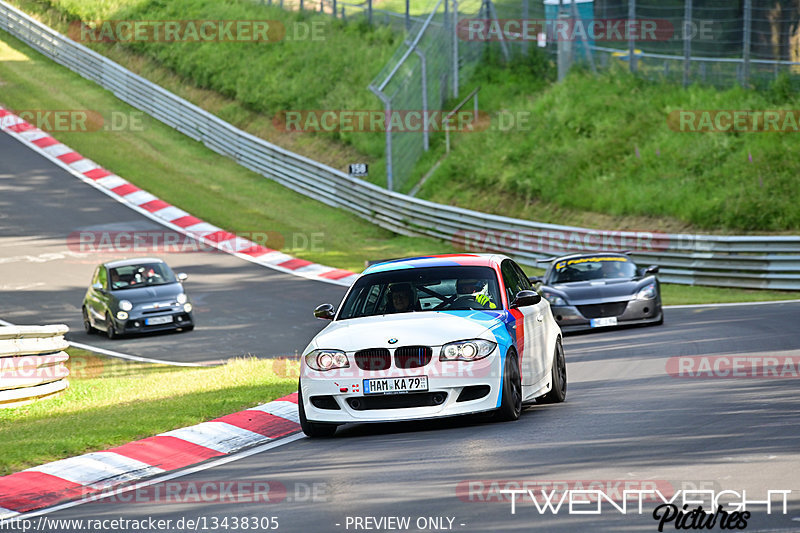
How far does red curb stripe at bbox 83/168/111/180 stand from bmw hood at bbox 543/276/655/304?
2303 cm

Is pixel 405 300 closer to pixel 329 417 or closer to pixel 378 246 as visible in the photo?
pixel 329 417

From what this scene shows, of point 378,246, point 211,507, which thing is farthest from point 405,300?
point 378,246

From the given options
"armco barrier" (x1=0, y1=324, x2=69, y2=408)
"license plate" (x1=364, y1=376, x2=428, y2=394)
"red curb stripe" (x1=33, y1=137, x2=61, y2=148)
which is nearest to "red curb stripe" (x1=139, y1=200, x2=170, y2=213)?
"red curb stripe" (x1=33, y1=137, x2=61, y2=148)

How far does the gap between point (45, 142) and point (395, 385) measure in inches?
1387

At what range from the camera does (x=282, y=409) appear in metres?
12.0

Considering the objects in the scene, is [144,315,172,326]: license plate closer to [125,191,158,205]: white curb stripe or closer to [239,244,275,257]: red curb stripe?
[239,244,275,257]: red curb stripe

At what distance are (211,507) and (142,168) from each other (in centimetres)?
3427

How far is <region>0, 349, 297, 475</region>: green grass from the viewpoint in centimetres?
1009

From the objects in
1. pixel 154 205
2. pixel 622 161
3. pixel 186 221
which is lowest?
pixel 186 221

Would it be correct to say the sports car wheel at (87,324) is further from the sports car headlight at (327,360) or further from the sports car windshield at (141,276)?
the sports car headlight at (327,360)

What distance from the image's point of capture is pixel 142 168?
4047 centimetres

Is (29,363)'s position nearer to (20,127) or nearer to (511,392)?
(511,392)

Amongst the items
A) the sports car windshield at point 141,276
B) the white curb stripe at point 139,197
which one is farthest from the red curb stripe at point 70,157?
the sports car windshield at point 141,276

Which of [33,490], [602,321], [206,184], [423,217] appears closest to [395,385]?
[33,490]
